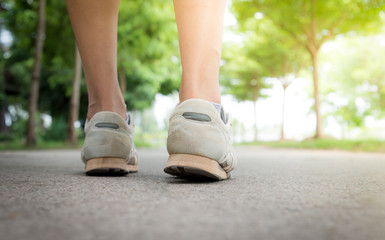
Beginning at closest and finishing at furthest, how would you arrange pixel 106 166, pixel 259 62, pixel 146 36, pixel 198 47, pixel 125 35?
pixel 198 47, pixel 106 166, pixel 125 35, pixel 146 36, pixel 259 62

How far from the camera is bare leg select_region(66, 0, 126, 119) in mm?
1807

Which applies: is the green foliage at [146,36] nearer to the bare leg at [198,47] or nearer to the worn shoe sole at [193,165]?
the bare leg at [198,47]

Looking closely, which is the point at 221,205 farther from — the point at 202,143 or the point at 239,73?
the point at 239,73

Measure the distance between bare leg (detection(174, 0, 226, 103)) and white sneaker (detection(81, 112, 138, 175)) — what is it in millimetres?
390

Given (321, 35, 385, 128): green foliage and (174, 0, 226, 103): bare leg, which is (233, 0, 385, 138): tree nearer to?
(321, 35, 385, 128): green foliage

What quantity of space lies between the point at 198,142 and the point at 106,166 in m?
0.53

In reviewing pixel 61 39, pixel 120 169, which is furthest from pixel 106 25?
pixel 61 39

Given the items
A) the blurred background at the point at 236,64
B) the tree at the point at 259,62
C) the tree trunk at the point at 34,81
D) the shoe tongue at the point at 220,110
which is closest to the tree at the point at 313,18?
the blurred background at the point at 236,64

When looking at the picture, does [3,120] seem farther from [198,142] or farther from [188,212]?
[188,212]

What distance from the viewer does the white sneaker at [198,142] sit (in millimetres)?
1377

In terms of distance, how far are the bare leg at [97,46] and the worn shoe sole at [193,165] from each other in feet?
1.92

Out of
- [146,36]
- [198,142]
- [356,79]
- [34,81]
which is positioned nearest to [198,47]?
[198,142]

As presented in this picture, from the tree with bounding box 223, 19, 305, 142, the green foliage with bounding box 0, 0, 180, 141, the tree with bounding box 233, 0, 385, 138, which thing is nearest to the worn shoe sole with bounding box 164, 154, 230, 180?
the green foliage with bounding box 0, 0, 180, 141

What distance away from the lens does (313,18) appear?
12172mm
